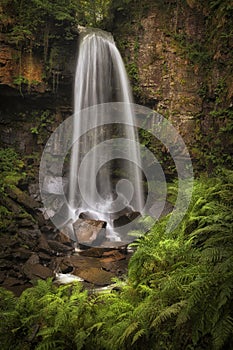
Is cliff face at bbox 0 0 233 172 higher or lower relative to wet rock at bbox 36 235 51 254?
higher

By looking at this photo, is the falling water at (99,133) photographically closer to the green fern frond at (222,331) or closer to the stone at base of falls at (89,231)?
the stone at base of falls at (89,231)

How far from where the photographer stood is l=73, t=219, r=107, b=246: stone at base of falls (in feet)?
33.3

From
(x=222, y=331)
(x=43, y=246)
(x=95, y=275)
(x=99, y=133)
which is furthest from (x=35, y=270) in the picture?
(x=99, y=133)

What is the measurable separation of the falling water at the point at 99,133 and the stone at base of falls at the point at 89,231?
2.51 meters

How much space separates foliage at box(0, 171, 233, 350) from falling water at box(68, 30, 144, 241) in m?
8.41

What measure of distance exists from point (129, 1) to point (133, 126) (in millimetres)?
6477

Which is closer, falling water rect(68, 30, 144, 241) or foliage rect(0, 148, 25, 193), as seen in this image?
foliage rect(0, 148, 25, 193)

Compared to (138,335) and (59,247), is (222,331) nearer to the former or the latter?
(138,335)

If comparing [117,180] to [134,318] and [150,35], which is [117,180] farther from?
[134,318]

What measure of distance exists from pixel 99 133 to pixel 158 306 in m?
12.8

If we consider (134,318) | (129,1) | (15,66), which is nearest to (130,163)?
(15,66)

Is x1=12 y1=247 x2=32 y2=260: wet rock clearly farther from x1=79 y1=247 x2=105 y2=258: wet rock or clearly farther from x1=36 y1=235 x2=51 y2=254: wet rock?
x1=79 y1=247 x2=105 y2=258: wet rock

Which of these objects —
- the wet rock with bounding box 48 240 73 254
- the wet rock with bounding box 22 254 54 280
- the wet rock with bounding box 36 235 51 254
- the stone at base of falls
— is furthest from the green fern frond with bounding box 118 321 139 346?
the stone at base of falls

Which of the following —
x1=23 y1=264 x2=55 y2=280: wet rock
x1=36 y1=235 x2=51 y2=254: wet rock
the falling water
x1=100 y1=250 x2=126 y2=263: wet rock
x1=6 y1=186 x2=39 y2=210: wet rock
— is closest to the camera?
x1=23 y1=264 x2=55 y2=280: wet rock
